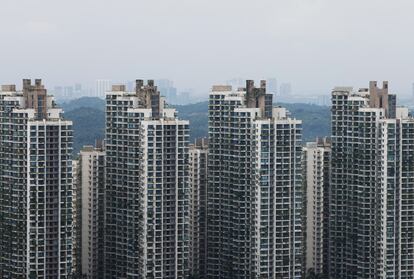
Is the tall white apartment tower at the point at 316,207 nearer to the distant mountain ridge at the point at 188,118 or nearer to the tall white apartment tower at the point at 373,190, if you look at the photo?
the tall white apartment tower at the point at 373,190

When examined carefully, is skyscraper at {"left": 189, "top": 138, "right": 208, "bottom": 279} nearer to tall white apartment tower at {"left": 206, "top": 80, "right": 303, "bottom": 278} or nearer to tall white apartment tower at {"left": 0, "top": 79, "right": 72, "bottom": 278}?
tall white apartment tower at {"left": 206, "top": 80, "right": 303, "bottom": 278}

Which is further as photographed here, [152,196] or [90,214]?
[90,214]

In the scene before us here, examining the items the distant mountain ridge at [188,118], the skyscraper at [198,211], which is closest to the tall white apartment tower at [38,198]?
the skyscraper at [198,211]

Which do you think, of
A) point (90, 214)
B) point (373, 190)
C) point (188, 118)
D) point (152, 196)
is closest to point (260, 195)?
point (152, 196)

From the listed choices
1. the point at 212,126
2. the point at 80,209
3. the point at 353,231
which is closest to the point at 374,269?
the point at 353,231

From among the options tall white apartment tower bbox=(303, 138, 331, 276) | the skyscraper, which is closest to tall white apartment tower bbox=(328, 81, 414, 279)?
tall white apartment tower bbox=(303, 138, 331, 276)

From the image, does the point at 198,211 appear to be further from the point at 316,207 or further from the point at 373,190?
the point at 373,190
